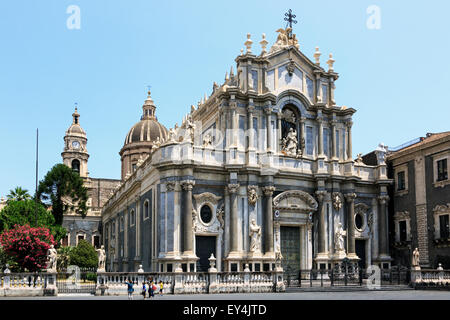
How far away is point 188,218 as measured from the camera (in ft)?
118

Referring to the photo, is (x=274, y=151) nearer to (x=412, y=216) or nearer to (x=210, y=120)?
(x=210, y=120)

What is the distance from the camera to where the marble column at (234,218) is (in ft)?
123

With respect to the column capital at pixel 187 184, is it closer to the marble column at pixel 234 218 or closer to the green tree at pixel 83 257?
the marble column at pixel 234 218

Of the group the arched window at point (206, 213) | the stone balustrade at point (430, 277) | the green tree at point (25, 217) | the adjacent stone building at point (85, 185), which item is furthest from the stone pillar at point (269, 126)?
the adjacent stone building at point (85, 185)

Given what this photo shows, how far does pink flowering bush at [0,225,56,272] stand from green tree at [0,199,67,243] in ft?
45.8

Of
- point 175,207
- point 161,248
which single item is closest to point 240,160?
point 175,207

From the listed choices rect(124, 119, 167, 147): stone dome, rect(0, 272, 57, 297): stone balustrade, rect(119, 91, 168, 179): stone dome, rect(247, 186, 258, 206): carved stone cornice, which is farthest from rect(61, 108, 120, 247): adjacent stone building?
rect(0, 272, 57, 297): stone balustrade

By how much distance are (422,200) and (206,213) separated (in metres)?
16.2

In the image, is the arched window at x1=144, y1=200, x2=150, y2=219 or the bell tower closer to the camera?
the arched window at x1=144, y1=200, x2=150, y2=219

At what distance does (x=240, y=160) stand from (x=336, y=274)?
10145 millimetres

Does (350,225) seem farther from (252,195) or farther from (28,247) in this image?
(28,247)

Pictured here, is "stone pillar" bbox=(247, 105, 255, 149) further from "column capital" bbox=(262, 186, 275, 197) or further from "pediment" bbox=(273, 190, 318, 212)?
"pediment" bbox=(273, 190, 318, 212)

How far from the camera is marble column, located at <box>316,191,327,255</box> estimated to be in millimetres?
40844

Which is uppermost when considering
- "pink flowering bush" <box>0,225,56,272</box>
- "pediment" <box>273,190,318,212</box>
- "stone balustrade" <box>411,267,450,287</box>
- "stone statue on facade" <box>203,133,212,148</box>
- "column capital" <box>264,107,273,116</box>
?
"column capital" <box>264,107,273,116</box>
